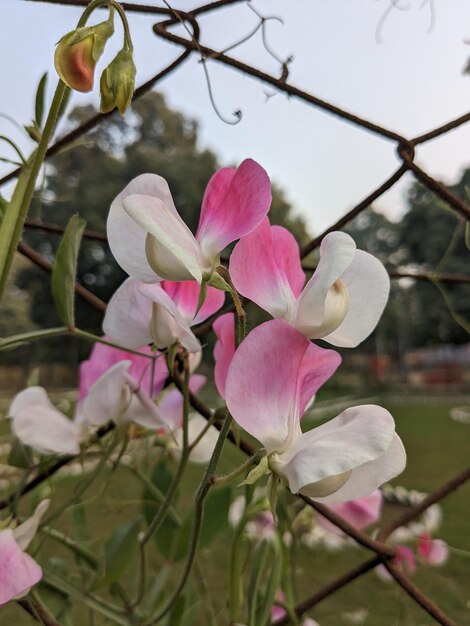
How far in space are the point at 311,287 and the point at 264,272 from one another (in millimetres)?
19

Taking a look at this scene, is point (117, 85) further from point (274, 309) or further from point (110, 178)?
point (110, 178)

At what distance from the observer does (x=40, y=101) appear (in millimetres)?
233

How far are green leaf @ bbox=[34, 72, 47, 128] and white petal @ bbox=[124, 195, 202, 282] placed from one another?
10 cm

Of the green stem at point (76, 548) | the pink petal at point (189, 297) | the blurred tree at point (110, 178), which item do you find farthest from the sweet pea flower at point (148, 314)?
the blurred tree at point (110, 178)

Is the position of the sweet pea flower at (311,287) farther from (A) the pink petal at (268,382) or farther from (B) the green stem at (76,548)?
(B) the green stem at (76,548)

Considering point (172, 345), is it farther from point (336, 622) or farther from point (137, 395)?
point (336, 622)

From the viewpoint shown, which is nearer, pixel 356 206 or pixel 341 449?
pixel 341 449

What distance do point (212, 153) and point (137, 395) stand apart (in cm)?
1058

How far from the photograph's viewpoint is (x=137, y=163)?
32.7ft

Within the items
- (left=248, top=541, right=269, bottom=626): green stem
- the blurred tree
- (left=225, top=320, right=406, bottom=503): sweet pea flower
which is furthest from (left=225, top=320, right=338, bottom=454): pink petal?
the blurred tree

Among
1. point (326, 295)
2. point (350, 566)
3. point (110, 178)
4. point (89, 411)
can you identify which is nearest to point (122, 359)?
point (89, 411)

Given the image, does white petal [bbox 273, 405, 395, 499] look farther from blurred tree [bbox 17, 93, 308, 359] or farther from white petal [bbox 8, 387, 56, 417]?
blurred tree [bbox 17, 93, 308, 359]

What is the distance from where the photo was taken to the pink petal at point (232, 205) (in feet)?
0.51

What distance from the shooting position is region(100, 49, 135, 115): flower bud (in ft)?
0.55
